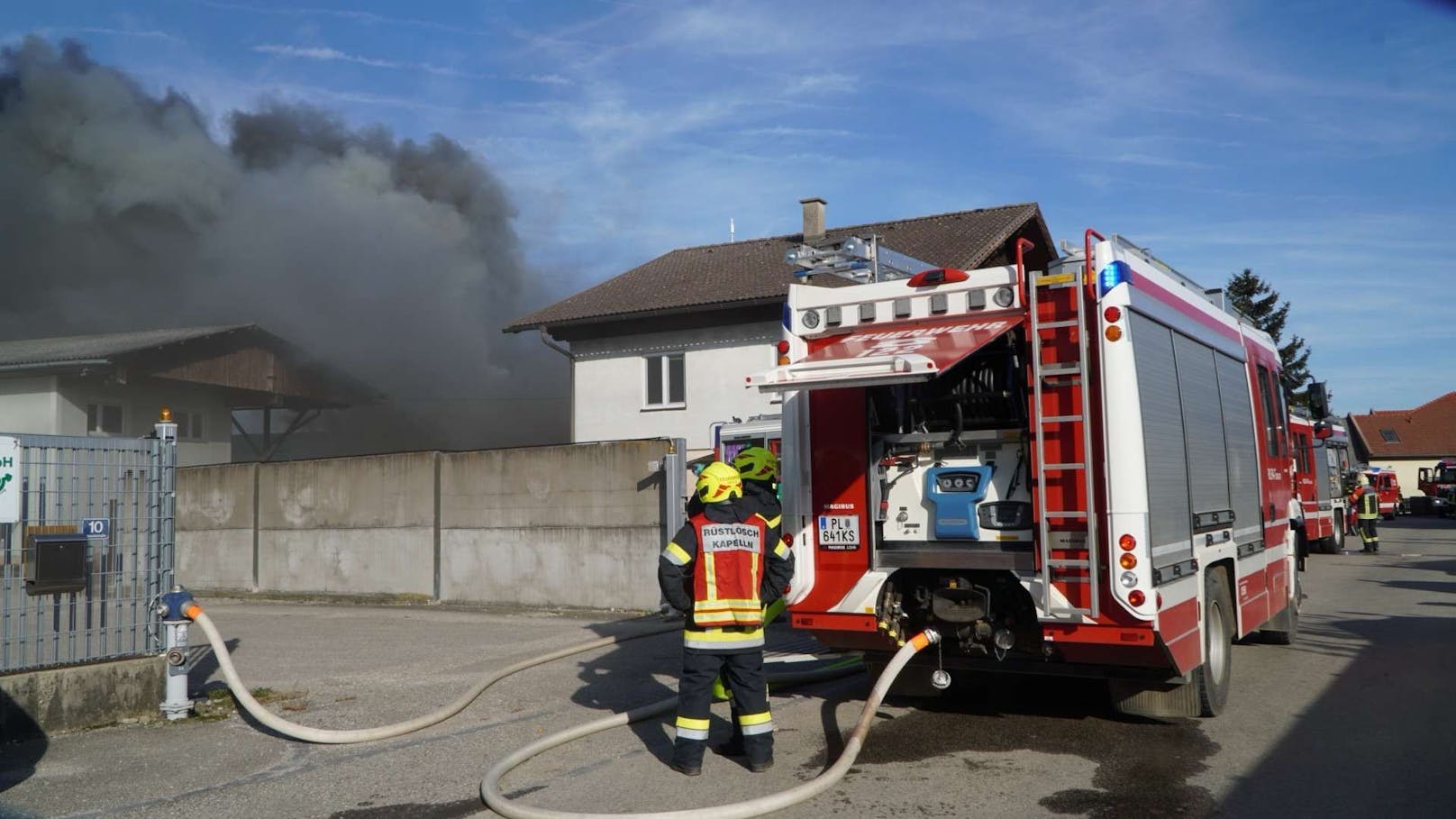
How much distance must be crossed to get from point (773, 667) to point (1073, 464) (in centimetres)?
357

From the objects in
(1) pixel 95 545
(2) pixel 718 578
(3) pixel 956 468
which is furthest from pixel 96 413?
(3) pixel 956 468

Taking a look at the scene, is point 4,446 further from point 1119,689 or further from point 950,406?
point 1119,689

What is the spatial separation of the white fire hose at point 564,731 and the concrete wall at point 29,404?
25.7 meters

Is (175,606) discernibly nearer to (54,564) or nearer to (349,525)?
(54,564)

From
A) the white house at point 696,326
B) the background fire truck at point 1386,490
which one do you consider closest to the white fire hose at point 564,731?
the white house at point 696,326

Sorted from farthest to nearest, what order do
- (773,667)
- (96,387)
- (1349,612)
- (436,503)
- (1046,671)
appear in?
(96,387)
(436,503)
(1349,612)
(773,667)
(1046,671)

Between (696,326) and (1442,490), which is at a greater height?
(696,326)

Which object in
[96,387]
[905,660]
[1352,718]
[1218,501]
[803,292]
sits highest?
[96,387]

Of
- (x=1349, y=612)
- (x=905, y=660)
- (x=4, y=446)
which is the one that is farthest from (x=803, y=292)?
(x=1349, y=612)

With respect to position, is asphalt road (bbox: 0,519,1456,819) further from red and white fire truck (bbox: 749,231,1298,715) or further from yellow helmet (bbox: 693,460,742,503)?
yellow helmet (bbox: 693,460,742,503)

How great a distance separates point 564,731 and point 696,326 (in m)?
17.3

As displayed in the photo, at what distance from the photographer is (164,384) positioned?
31172mm

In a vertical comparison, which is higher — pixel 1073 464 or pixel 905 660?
pixel 1073 464

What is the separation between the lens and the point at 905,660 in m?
6.08
